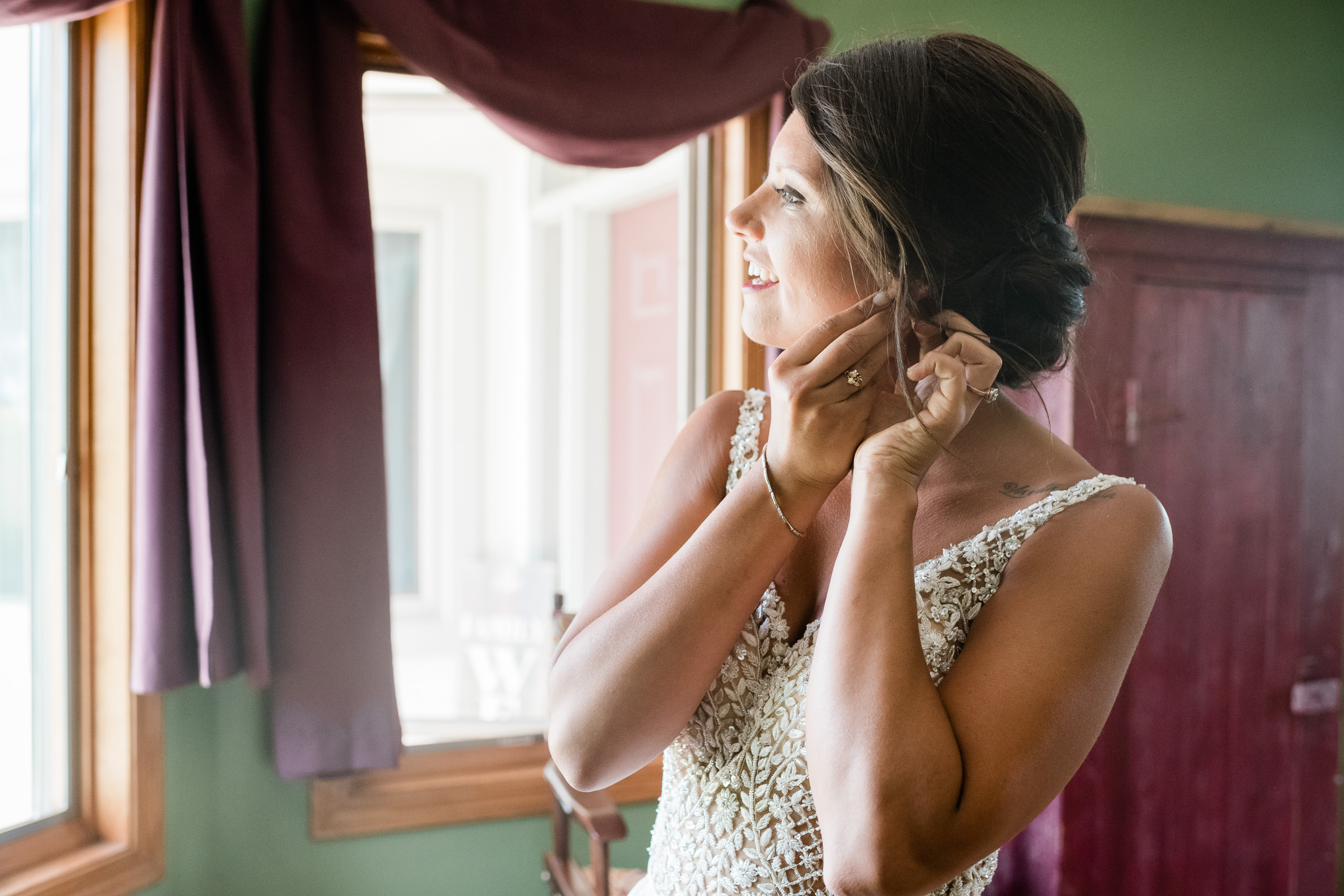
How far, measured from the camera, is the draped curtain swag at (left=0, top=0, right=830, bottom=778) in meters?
1.67

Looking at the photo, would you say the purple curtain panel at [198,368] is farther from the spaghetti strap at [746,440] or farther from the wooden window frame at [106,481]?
the spaghetti strap at [746,440]

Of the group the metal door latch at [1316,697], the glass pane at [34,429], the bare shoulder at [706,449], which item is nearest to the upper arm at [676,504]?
the bare shoulder at [706,449]

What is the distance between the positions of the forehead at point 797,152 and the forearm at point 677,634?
1.07 feet

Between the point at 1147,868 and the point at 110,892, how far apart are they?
233 cm

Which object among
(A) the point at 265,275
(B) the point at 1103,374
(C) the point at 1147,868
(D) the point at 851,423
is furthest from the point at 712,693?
(C) the point at 1147,868

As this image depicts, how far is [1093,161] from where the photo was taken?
2482 millimetres

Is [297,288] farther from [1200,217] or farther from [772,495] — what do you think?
[1200,217]

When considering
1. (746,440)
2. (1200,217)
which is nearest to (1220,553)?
(1200,217)

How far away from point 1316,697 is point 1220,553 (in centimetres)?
54

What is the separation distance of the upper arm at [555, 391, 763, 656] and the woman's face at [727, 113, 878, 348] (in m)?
0.20

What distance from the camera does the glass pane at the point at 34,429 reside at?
5.64 feet

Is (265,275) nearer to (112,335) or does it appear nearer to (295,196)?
(295,196)

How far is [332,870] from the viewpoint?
6.63ft

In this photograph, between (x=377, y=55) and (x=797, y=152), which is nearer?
(x=797, y=152)
